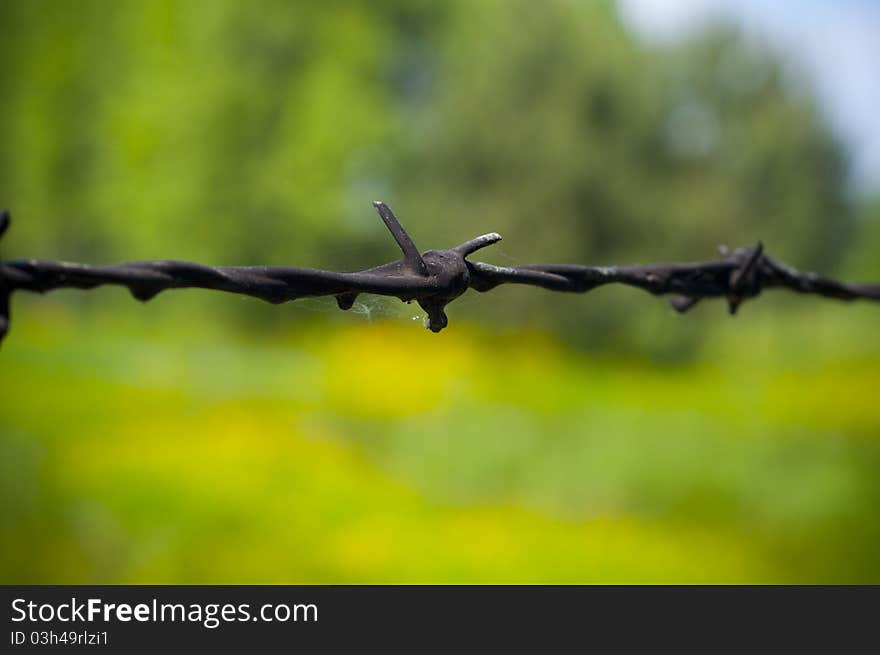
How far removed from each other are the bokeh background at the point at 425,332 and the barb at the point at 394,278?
6262 millimetres

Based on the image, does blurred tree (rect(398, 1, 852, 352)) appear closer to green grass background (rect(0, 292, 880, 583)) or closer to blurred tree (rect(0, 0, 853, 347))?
blurred tree (rect(0, 0, 853, 347))

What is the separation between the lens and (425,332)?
8.10 meters

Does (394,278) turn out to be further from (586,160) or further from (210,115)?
(210,115)

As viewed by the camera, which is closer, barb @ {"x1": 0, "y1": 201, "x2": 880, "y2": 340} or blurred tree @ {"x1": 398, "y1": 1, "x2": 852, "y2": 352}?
barb @ {"x1": 0, "y1": 201, "x2": 880, "y2": 340}

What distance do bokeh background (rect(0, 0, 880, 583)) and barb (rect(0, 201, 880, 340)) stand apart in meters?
6.26

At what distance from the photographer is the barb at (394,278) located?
80 cm

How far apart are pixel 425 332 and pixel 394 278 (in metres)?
7.14

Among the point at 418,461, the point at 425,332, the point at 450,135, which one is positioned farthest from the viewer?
the point at 450,135

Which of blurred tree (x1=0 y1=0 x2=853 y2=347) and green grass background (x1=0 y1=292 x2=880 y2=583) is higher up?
blurred tree (x1=0 y1=0 x2=853 y2=347)

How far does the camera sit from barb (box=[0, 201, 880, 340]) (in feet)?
2.64

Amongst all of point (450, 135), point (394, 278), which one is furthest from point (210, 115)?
point (394, 278)

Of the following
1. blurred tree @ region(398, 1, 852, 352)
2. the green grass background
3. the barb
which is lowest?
the barb

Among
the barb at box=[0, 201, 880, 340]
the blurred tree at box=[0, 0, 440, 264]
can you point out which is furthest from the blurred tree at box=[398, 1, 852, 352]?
the barb at box=[0, 201, 880, 340]

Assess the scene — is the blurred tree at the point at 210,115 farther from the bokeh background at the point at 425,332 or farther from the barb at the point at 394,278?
the barb at the point at 394,278
